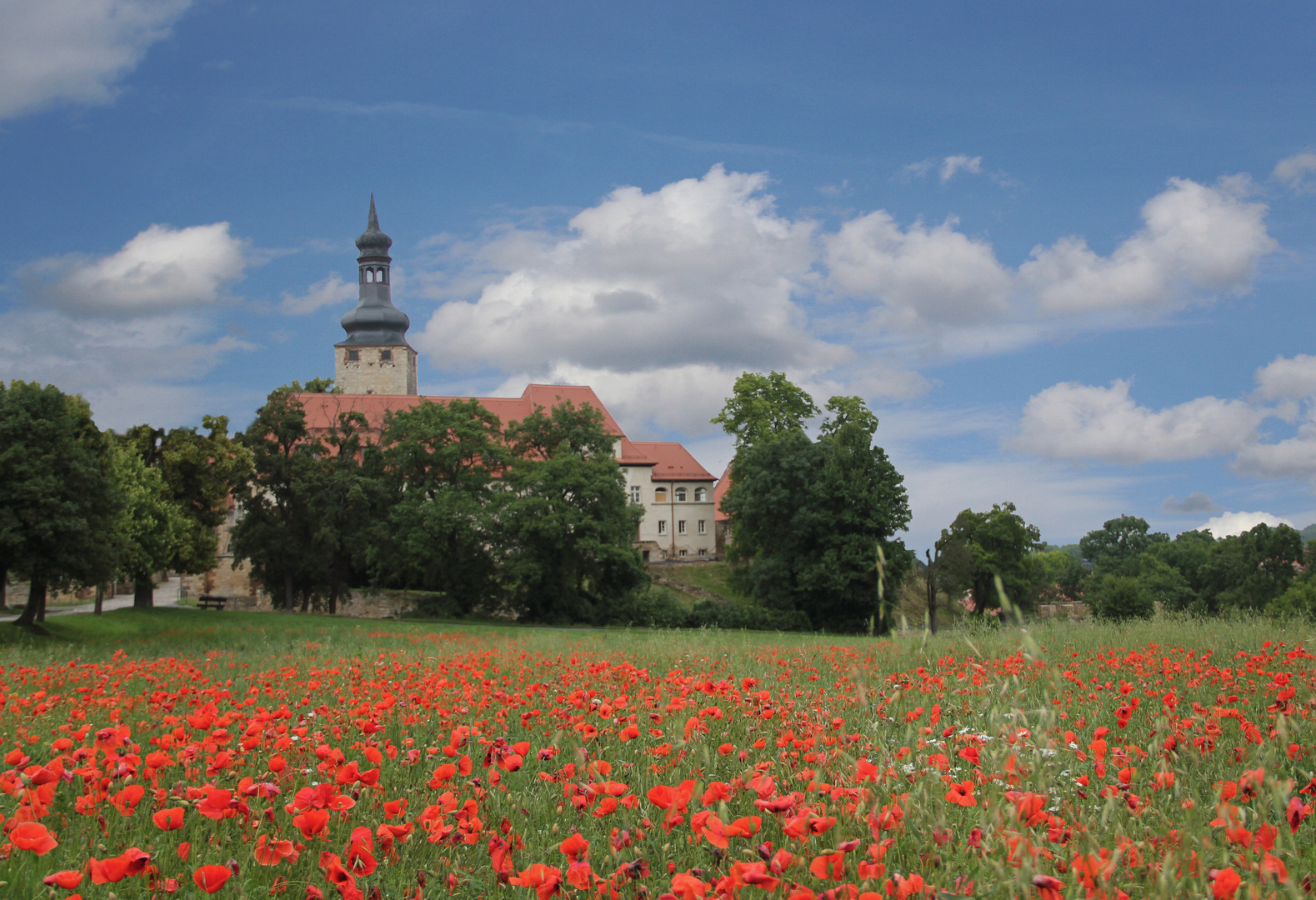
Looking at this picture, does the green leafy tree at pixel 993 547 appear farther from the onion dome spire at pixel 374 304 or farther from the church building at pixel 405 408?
the onion dome spire at pixel 374 304

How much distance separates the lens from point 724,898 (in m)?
2.27

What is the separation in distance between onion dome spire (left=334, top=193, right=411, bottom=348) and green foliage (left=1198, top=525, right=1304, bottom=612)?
2862 inches

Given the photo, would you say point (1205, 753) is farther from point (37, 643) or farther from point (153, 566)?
point (153, 566)

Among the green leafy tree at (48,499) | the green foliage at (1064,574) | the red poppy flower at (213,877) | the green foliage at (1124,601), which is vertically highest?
the green leafy tree at (48,499)

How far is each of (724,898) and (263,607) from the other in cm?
5086

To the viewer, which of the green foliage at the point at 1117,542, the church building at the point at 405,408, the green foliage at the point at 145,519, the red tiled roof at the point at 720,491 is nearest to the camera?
the green foliage at the point at 145,519

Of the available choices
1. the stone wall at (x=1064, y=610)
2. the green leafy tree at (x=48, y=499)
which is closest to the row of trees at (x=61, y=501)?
the green leafy tree at (x=48, y=499)

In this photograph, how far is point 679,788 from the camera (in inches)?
109

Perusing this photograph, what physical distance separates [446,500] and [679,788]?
38.4m

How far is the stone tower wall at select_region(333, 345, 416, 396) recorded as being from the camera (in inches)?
3388

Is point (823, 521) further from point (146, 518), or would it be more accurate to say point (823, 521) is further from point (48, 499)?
point (48, 499)

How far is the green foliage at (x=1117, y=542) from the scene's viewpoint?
100875 millimetres

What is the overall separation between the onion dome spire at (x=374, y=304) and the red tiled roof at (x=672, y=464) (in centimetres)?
2958

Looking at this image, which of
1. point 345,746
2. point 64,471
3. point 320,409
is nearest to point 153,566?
point 64,471
